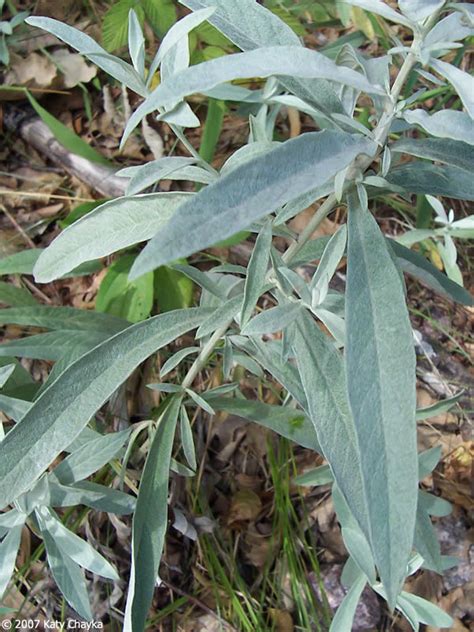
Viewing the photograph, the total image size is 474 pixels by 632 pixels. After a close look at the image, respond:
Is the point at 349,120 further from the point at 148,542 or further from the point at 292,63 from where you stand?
the point at 148,542

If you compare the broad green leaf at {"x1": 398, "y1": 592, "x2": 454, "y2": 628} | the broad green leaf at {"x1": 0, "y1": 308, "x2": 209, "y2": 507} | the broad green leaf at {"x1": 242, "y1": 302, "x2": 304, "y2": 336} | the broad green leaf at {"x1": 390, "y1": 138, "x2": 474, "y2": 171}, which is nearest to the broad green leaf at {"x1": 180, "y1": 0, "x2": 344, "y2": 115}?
the broad green leaf at {"x1": 390, "y1": 138, "x2": 474, "y2": 171}

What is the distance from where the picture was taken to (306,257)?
0.94 m

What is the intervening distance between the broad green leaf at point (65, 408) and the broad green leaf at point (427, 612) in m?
0.55

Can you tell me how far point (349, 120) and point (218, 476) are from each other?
1038mm

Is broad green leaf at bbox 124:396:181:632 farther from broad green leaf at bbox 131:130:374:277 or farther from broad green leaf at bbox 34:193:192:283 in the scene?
broad green leaf at bbox 131:130:374:277

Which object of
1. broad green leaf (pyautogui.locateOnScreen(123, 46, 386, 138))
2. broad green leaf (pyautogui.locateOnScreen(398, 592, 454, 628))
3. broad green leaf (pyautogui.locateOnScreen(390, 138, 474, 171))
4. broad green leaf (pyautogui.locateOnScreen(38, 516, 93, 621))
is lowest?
broad green leaf (pyautogui.locateOnScreen(398, 592, 454, 628))

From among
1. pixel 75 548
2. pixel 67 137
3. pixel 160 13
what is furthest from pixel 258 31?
pixel 67 137

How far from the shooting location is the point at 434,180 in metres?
0.77

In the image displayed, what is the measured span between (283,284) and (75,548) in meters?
0.44

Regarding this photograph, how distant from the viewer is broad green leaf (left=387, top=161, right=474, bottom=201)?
2.51 feet

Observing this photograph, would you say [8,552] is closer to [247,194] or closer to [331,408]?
[331,408]

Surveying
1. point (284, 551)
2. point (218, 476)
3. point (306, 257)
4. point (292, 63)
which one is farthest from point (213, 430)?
point (292, 63)

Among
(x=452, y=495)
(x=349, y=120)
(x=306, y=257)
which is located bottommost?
(x=452, y=495)

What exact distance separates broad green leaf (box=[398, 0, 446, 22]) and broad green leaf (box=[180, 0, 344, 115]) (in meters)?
0.12
